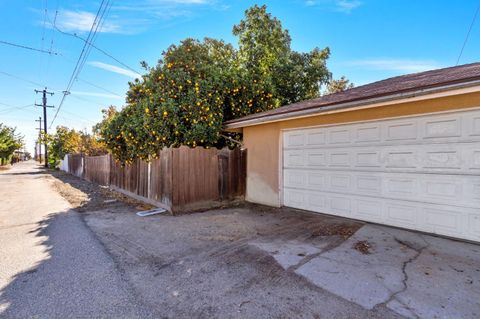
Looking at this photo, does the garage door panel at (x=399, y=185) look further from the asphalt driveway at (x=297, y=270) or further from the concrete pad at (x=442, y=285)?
the concrete pad at (x=442, y=285)

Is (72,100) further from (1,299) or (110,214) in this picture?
(1,299)

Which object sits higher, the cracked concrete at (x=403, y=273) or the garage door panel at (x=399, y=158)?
the garage door panel at (x=399, y=158)

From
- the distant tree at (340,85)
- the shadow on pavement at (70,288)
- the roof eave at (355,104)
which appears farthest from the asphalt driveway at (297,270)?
the distant tree at (340,85)

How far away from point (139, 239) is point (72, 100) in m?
21.0

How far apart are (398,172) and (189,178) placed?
4889 mm

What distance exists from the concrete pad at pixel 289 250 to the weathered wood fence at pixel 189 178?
10.3 ft

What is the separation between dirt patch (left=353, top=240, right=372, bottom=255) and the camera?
12.3ft

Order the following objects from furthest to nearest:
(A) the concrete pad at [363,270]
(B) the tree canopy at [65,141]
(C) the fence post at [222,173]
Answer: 1. (B) the tree canopy at [65,141]
2. (C) the fence post at [222,173]
3. (A) the concrete pad at [363,270]

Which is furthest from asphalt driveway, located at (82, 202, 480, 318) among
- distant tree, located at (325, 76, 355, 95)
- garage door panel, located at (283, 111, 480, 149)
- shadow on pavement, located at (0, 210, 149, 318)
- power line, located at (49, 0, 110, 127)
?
distant tree, located at (325, 76, 355, 95)

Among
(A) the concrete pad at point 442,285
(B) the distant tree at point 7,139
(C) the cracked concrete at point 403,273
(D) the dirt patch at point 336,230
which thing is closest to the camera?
(A) the concrete pad at point 442,285

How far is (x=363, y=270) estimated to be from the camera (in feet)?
10.2

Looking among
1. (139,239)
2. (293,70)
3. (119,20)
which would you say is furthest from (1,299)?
(293,70)

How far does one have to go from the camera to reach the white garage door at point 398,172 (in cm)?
414

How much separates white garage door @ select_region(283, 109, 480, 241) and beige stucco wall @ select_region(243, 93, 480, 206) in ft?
0.60
